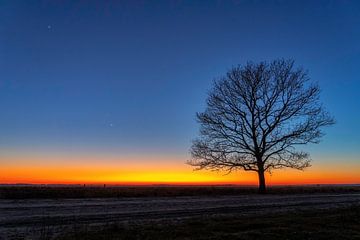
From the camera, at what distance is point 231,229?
13.4 metres

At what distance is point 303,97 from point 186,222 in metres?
30.5

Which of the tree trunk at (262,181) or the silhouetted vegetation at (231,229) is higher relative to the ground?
the tree trunk at (262,181)

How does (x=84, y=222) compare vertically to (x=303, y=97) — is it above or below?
below

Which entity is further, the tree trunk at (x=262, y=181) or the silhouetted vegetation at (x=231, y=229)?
the tree trunk at (x=262, y=181)

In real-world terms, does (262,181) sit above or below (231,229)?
above

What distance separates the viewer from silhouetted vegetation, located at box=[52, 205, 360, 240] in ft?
38.8

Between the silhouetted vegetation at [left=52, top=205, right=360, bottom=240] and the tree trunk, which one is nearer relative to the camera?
the silhouetted vegetation at [left=52, top=205, right=360, bottom=240]

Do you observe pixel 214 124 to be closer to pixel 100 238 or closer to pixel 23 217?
pixel 23 217

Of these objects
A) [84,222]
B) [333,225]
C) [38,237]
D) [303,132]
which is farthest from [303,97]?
[38,237]

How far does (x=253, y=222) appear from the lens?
14.9 meters

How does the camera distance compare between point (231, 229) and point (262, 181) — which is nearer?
point (231, 229)

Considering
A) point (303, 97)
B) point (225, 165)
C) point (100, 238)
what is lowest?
point (100, 238)

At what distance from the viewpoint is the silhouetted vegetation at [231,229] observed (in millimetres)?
11812

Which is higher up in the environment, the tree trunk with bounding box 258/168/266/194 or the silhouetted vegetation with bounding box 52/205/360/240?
the tree trunk with bounding box 258/168/266/194
